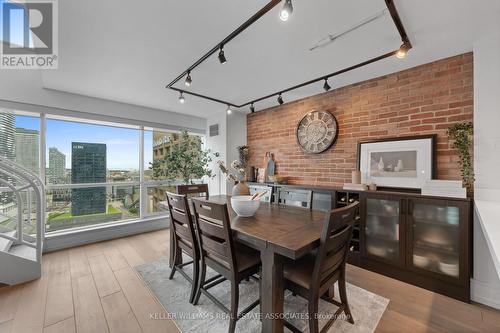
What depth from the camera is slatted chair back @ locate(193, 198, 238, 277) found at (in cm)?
148

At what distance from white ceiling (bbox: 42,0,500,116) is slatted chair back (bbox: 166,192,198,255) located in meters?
1.47

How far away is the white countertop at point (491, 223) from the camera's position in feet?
3.08

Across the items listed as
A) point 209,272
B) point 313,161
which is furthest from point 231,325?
point 313,161

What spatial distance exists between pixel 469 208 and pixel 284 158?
245 cm

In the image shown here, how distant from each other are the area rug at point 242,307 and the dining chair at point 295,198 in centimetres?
96

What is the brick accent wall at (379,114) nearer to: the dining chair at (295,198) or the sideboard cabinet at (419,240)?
the sideboard cabinet at (419,240)

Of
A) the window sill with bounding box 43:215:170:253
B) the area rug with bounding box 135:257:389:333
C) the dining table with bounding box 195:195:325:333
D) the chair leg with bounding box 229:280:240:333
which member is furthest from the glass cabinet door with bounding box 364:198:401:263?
the window sill with bounding box 43:215:170:253

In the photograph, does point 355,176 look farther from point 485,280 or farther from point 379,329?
point 379,329

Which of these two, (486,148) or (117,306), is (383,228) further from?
(117,306)

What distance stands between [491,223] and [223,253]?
1830 millimetres

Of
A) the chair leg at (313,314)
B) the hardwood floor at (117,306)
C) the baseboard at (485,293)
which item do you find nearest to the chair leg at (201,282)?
the hardwood floor at (117,306)

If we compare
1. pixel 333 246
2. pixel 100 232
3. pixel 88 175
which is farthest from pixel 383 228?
pixel 88 175

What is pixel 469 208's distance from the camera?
6.15 ft

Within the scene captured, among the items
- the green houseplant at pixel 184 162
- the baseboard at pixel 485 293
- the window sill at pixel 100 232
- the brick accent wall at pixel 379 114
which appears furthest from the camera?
the green houseplant at pixel 184 162
